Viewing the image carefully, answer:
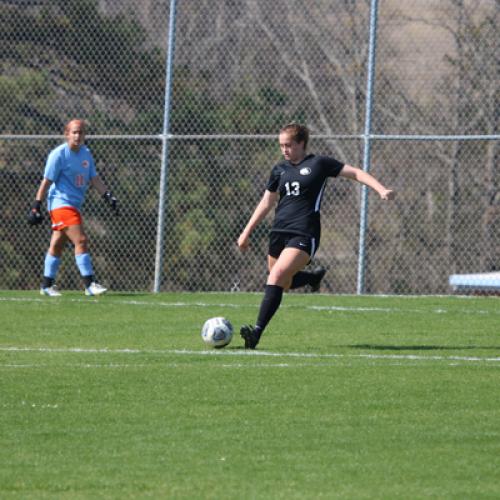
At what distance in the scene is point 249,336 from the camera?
10367mm

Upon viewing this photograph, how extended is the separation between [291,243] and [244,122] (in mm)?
9570

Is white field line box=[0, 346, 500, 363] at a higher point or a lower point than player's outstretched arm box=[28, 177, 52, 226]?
lower

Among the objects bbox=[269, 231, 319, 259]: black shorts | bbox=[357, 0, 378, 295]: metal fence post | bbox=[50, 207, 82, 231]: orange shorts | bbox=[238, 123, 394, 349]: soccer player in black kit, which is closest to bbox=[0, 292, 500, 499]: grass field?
bbox=[238, 123, 394, 349]: soccer player in black kit

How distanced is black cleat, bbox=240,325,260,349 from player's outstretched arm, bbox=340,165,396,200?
143cm

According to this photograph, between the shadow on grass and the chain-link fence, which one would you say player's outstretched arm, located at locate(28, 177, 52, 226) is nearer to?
the chain-link fence

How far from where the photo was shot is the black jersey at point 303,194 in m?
10.8

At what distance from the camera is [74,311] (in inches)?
547

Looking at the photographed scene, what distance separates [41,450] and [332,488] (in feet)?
5.08

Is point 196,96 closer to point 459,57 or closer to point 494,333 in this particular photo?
point 459,57

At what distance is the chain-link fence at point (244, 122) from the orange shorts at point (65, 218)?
2294 mm

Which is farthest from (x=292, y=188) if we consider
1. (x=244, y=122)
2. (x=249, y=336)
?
(x=244, y=122)

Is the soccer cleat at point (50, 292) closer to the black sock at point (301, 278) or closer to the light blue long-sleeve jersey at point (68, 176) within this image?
the light blue long-sleeve jersey at point (68, 176)

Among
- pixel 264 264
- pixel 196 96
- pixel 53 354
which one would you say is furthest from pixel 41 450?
pixel 196 96

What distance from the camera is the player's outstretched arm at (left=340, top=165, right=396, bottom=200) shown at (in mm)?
10242
